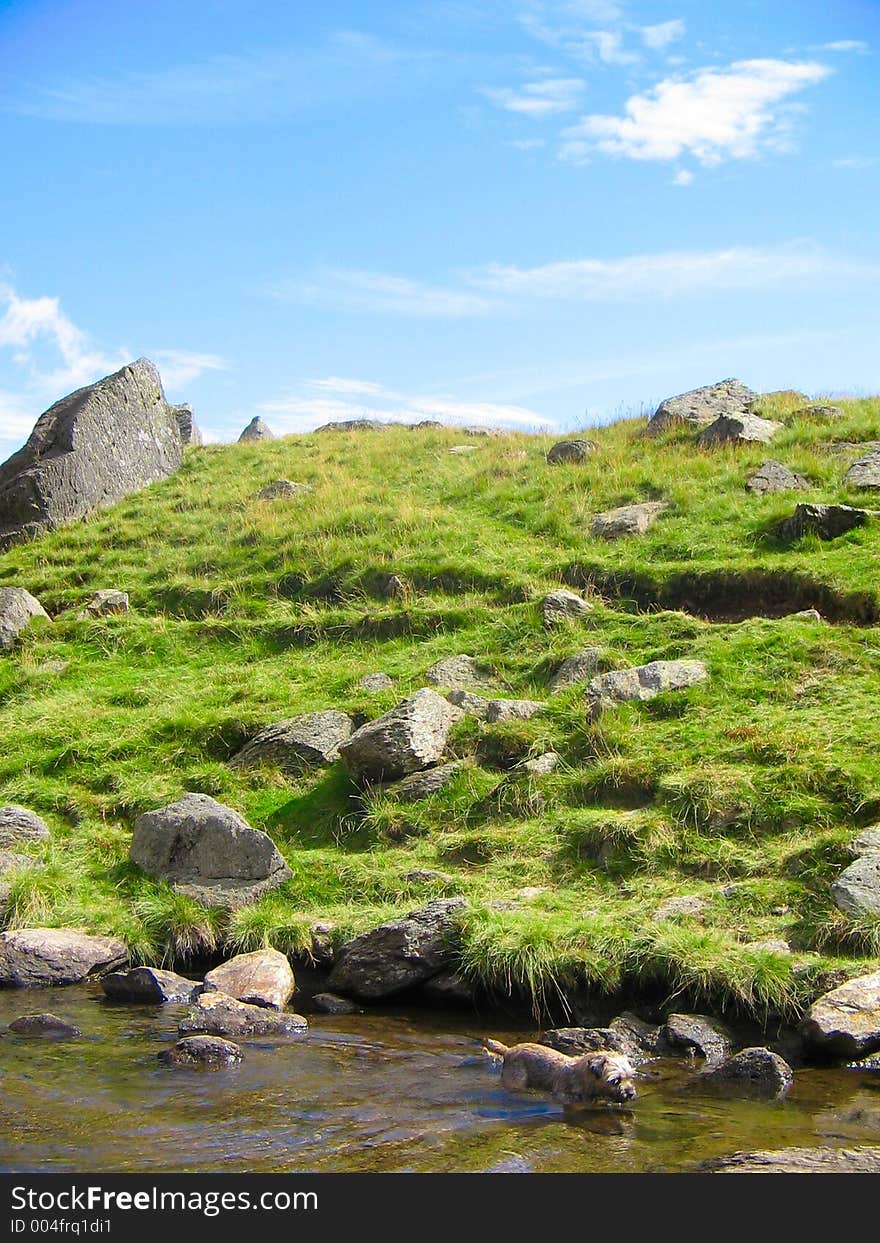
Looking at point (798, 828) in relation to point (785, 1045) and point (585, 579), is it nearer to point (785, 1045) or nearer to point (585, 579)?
point (785, 1045)

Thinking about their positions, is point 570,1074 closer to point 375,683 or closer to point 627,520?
point 375,683

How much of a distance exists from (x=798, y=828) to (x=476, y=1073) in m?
4.76

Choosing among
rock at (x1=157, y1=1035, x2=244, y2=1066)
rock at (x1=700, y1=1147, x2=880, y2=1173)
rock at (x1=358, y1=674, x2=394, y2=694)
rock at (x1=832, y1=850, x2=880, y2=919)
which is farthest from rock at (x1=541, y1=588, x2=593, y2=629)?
rock at (x1=700, y1=1147, x2=880, y2=1173)

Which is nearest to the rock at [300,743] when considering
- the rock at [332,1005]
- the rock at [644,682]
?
the rock at [644,682]

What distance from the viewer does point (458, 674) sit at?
1712 cm

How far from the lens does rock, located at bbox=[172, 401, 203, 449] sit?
36.6 metres

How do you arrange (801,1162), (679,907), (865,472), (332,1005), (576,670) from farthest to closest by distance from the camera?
(865,472) → (576,670) → (679,907) → (332,1005) → (801,1162)

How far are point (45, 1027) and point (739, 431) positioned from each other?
1988 cm

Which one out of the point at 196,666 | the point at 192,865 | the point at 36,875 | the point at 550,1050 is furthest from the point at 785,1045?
the point at 196,666


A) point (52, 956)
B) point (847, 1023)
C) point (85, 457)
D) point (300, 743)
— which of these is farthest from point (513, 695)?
point (85, 457)

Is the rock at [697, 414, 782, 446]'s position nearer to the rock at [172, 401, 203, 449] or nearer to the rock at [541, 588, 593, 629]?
the rock at [541, 588, 593, 629]

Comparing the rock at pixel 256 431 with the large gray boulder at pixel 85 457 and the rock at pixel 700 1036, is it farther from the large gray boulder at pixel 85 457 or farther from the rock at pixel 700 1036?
the rock at pixel 700 1036

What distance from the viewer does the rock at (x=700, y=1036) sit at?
930 cm
